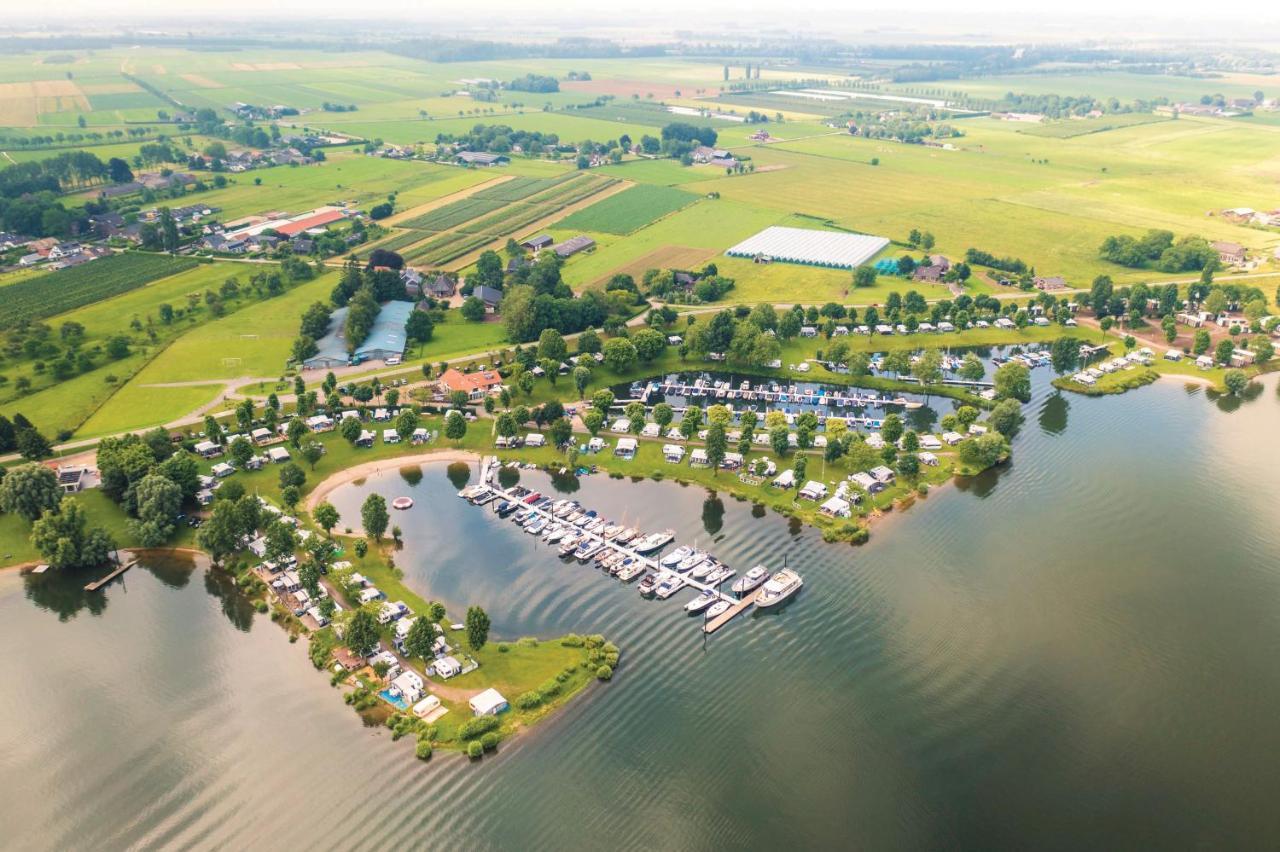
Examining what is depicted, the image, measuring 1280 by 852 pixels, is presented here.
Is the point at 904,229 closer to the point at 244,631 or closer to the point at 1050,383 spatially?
the point at 1050,383

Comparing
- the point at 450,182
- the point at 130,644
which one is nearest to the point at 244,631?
the point at 130,644

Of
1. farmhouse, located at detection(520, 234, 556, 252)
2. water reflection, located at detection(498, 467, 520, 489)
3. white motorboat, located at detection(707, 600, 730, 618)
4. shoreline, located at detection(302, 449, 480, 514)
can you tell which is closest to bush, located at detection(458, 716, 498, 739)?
white motorboat, located at detection(707, 600, 730, 618)

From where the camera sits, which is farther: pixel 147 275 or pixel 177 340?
pixel 147 275

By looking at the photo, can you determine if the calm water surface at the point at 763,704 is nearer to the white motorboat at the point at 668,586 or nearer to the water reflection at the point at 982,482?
the white motorboat at the point at 668,586

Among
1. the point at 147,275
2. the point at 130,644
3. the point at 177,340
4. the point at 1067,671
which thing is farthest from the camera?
the point at 147,275

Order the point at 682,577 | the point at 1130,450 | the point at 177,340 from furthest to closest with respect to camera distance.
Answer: the point at 177,340, the point at 1130,450, the point at 682,577

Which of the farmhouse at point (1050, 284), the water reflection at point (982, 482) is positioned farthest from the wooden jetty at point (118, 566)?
the farmhouse at point (1050, 284)

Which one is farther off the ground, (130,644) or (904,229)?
(904,229)

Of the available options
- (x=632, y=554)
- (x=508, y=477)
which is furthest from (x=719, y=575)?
(x=508, y=477)
